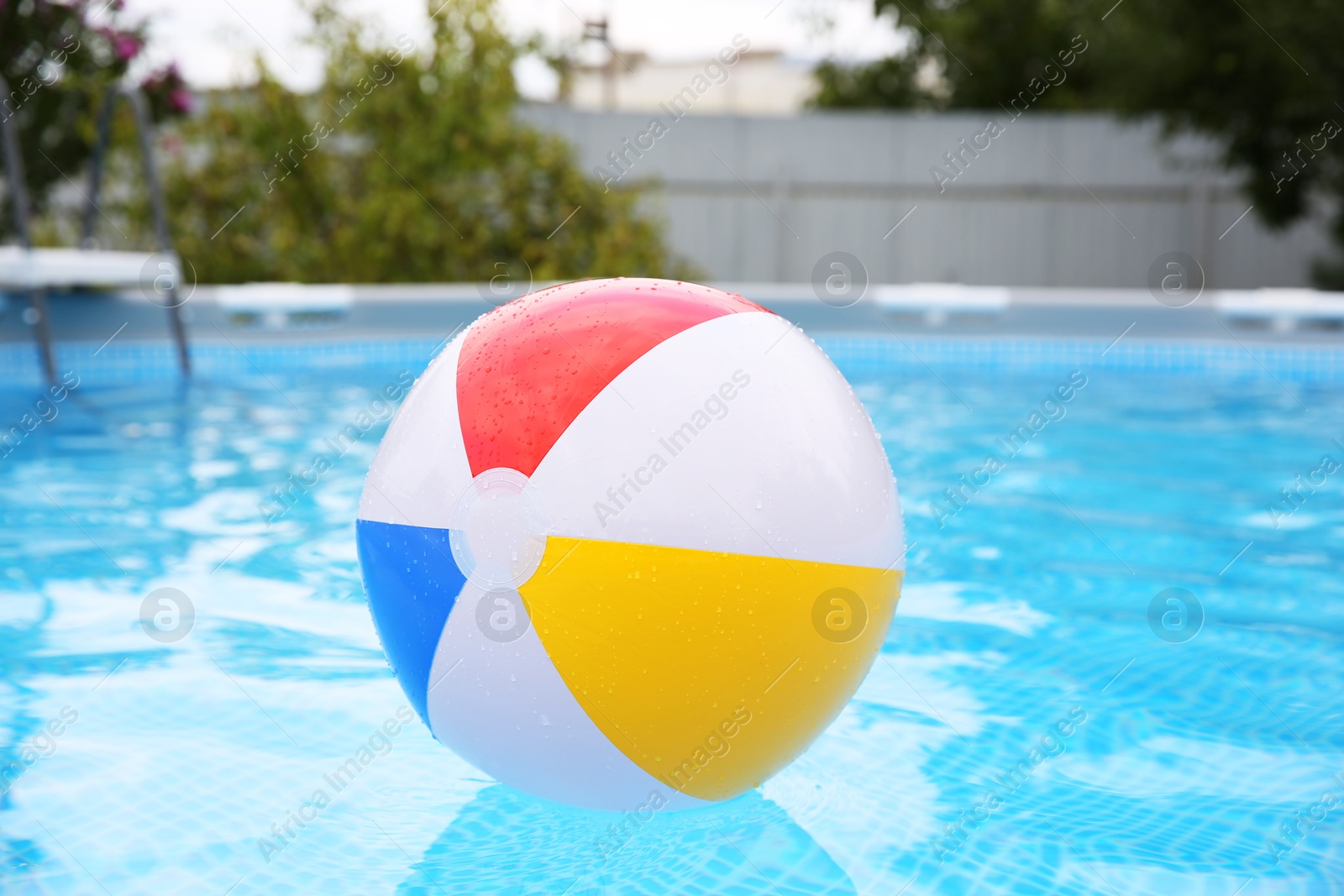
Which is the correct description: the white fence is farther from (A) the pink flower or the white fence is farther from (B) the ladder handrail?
(B) the ladder handrail

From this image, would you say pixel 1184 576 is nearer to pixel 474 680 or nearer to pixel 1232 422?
pixel 474 680

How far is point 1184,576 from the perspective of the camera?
177 inches

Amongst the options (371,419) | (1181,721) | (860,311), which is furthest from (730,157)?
(1181,721)

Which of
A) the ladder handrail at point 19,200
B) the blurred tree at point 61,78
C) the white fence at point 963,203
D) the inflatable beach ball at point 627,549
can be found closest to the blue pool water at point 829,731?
the inflatable beach ball at point 627,549

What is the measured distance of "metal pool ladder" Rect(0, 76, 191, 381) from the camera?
7.45m

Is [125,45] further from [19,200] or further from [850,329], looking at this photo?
[850,329]

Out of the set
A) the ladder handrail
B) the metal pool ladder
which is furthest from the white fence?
the ladder handrail

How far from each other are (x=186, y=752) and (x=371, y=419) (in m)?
5.29

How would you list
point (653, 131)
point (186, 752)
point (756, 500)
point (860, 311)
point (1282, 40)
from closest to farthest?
1. point (756, 500)
2. point (186, 752)
3. point (860, 311)
4. point (1282, 40)
5. point (653, 131)

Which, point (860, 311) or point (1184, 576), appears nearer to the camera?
point (1184, 576)

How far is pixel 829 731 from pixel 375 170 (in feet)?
36.5

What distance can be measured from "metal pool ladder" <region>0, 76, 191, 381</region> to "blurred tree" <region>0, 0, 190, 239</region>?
2.36 m

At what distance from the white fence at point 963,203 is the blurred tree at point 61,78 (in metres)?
7.23

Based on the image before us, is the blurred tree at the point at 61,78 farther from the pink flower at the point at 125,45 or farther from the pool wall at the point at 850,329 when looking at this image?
the pool wall at the point at 850,329
